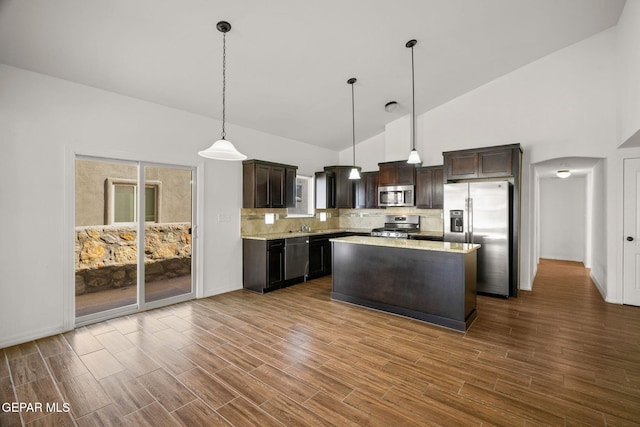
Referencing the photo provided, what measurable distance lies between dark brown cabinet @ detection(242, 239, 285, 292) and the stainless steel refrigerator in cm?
306

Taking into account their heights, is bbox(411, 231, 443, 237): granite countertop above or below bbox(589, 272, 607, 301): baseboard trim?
above

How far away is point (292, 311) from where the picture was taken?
413cm

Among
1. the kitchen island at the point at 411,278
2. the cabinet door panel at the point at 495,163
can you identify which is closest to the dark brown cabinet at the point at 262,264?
the kitchen island at the point at 411,278

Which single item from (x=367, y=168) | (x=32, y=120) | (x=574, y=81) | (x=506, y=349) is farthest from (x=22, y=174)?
(x=574, y=81)

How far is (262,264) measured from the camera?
5070 mm

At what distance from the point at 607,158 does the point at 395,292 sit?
4.01 m

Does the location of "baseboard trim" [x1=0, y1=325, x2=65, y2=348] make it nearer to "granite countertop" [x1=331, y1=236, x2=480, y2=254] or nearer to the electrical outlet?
the electrical outlet

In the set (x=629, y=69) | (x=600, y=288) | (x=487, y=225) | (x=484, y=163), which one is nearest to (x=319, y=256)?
(x=487, y=225)

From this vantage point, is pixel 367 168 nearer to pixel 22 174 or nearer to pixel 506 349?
pixel 506 349

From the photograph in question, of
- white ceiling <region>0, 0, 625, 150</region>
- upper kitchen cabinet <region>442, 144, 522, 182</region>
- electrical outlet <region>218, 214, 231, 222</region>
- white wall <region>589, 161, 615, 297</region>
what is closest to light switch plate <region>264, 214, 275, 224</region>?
electrical outlet <region>218, 214, 231, 222</region>

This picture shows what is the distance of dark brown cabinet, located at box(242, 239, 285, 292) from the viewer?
5039 mm

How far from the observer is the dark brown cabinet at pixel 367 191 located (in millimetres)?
6855

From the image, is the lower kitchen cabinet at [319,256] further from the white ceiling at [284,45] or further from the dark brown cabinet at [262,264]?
the white ceiling at [284,45]

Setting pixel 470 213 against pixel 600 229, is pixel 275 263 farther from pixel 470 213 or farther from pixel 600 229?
pixel 600 229
